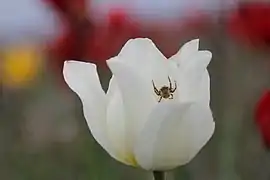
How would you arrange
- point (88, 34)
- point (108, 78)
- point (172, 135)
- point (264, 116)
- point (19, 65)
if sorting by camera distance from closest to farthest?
point (172, 135), point (264, 116), point (88, 34), point (108, 78), point (19, 65)

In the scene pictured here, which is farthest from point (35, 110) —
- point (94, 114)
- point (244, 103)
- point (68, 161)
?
point (94, 114)

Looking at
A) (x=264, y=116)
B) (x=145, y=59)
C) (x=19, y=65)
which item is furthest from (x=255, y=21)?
(x=19, y=65)

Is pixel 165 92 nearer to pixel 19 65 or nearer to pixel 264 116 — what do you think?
pixel 264 116

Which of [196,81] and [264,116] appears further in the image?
[264,116]

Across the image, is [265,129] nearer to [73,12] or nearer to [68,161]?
[73,12]

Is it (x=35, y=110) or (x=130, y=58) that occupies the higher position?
(x=130, y=58)

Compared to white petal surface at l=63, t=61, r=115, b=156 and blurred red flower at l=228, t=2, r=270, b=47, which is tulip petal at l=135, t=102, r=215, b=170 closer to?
white petal surface at l=63, t=61, r=115, b=156

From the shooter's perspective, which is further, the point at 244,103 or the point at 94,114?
the point at 244,103

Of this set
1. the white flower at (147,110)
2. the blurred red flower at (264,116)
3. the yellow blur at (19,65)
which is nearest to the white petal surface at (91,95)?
the white flower at (147,110)
